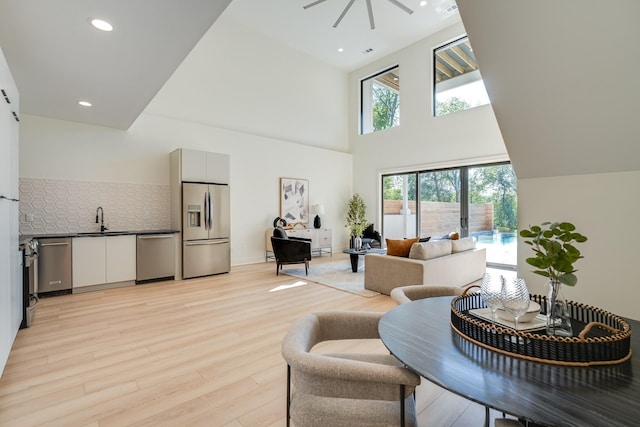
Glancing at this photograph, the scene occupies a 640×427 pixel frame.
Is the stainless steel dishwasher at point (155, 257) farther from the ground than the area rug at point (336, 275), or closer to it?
farther from the ground

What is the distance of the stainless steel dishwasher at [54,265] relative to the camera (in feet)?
13.2

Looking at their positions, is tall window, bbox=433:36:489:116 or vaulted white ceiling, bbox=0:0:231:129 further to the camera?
tall window, bbox=433:36:489:116

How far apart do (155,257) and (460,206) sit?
6267 millimetres

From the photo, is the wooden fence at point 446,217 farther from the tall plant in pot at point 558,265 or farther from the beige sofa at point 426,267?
the tall plant in pot at point 558,265

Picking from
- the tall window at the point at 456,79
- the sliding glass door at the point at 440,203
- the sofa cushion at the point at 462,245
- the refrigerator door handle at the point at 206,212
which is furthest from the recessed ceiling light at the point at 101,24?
the tall window at the point at 456,79

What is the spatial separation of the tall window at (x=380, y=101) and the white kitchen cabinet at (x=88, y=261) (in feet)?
23.2

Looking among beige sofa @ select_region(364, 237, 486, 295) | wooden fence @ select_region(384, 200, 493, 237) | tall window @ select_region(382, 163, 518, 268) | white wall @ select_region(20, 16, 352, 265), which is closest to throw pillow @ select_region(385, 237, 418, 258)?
beige sofa @ select_region(364, 237, 486, 295)

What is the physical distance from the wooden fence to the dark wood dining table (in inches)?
225

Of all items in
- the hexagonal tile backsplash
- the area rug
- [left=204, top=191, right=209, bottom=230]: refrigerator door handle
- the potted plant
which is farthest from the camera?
the potted plant

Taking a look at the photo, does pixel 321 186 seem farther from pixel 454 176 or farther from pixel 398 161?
pixel 454 176

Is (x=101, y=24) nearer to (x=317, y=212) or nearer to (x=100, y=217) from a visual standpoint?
(x=100, y=217)

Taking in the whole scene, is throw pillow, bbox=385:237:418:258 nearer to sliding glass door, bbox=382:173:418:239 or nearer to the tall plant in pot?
the tall plant in pot

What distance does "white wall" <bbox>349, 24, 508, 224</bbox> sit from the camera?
6.30 m

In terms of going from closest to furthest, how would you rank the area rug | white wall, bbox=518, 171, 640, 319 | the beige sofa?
1. white wall, bbox=518, 171, 640, 319
2. the beige sofa
3. the area rug
